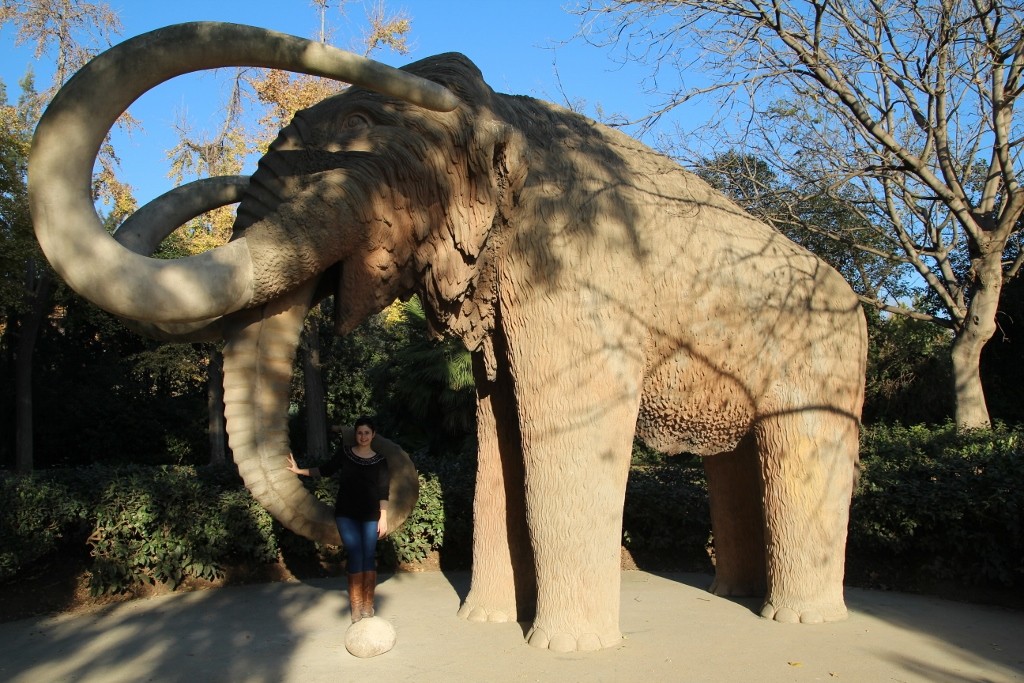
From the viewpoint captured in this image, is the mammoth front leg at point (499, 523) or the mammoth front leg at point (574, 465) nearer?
the mammoth front leg at point (574, 465)

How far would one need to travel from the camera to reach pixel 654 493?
351 inches

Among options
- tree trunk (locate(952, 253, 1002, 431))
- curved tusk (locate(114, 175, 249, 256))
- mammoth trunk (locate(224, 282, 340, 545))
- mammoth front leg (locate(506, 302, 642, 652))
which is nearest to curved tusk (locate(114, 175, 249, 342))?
curved tusk (locate(114, 175, 249, 256))

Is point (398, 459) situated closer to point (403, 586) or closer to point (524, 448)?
point (524, 448)

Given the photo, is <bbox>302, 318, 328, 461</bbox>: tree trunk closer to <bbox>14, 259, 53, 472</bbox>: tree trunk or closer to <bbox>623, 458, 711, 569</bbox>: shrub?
<bbox>14, 259, 53, 472</bbox>: tree trunk

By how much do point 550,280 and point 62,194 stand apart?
249 centimetres

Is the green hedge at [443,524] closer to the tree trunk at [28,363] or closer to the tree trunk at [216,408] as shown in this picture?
the tree trunk at [28,363]

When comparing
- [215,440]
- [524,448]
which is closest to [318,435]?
[215,440]

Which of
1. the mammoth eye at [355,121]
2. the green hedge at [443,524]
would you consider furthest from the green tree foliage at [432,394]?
the mammoth eye at [355,121]

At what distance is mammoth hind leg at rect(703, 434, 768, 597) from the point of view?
6.34 metres

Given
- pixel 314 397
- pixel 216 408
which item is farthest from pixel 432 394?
pixel 216 408

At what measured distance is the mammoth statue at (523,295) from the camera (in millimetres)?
3471

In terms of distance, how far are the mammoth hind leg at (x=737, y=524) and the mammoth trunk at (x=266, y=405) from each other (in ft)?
10.9

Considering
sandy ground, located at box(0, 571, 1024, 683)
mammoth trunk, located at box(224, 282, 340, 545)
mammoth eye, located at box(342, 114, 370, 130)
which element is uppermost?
mammoth eye, located at box(342, 114, 370, 130)

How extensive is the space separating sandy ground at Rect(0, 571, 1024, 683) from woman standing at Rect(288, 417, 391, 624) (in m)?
0.34
